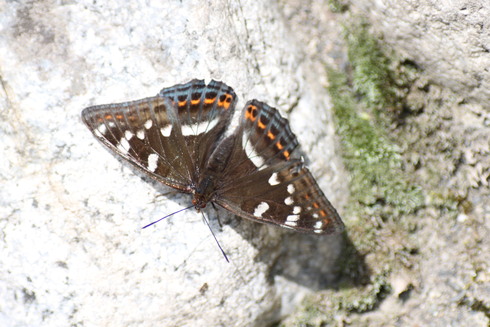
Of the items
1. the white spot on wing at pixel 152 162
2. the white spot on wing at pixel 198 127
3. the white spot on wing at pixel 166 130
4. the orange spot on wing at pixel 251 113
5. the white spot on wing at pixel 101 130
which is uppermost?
the white spot on wing at pixel 101 130

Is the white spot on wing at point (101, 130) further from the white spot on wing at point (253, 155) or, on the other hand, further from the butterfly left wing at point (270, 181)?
the white spot on wing at point (253, 155)

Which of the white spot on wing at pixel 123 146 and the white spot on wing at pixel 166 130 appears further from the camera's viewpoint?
the white spot on wing at pixel 166 130

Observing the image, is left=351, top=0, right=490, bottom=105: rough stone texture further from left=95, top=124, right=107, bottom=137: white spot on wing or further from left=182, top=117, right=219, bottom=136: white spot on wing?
left=95, top=124, right=107, bottom=137: white spot on wing

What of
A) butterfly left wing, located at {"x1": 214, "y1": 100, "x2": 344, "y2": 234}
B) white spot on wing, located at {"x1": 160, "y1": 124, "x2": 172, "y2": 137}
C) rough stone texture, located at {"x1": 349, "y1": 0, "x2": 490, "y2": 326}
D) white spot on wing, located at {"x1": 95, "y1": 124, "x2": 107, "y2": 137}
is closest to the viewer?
white spot on wing, located at {"x1": 95, "y1": 124, "x2": 107, "y2": 137}

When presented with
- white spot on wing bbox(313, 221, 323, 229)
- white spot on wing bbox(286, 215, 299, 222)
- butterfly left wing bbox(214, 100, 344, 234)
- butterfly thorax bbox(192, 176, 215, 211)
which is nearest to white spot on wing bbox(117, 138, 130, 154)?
butterfly thorax bbox(192, 176, 215, 211)

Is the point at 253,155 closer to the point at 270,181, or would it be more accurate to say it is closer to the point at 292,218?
the point at 270,181

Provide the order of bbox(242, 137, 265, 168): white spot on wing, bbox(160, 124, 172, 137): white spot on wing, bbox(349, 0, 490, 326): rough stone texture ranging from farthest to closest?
bbox(349, 0, 490, 326): rough stone texture → bbox(242, 137, 265, 168): white spot on wing → bbox(160, 124, 172, 137): white spot on wing

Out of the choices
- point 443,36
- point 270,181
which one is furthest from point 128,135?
point 443,36

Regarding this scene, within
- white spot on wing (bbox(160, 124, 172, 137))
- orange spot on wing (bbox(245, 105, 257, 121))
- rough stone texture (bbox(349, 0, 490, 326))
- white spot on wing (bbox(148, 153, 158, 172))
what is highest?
white spot on wing (bbox(160, 124, 172, 137))

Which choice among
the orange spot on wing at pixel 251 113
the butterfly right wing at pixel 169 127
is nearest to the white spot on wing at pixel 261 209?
the butterfly right wing at pixel 169 127
